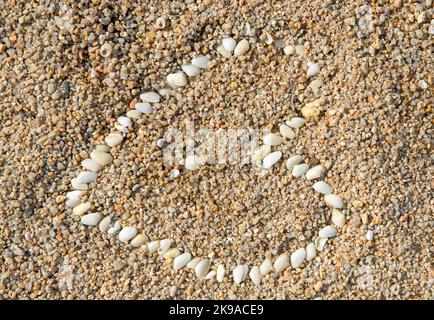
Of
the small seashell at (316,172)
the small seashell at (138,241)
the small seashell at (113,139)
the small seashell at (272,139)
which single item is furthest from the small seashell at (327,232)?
the small seashell at (113,139)

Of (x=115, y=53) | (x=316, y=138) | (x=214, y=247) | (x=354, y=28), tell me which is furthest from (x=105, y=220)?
(x=354, y=28)

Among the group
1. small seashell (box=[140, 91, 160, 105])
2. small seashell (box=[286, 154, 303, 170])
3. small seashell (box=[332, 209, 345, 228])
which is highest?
small seashell (box=[140, 91, 160, 105])

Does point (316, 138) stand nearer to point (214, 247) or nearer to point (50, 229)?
point (214, 247)

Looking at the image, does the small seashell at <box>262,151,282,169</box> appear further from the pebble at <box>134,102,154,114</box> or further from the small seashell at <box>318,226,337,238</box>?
the pebble at <box>134,102,154,114</box>

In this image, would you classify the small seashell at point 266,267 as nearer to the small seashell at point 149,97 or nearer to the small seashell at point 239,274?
the small seashell at point 239,274

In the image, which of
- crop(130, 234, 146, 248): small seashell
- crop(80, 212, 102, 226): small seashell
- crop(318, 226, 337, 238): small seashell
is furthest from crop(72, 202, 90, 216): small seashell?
crop(318, 226, 337, 238): small seashell

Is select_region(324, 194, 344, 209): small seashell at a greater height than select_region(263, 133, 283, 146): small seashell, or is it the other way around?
select_region(263, 133, 283, 146): small seashell
